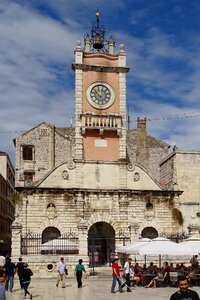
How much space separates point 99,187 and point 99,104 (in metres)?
6.10

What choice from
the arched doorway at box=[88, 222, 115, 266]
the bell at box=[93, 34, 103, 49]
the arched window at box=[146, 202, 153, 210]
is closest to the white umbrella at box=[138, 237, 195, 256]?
the arched doorway at box=[88, 222, 115, 266]

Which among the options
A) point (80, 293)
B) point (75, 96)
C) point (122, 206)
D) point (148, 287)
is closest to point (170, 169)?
point (122, 206)

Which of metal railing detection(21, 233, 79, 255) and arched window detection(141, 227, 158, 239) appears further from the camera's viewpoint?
arched window detection(141, 227, 158, 239)

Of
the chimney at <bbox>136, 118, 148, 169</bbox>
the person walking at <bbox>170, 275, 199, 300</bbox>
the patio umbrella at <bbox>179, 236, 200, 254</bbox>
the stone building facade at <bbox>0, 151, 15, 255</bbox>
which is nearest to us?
the person walking at <bbox>170, 275, 199, 300</bbox>

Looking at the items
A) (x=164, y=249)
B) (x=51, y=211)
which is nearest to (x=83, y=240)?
(x=51, y=211)

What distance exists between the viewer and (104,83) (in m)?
35.9

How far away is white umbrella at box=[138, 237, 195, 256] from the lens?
831 inches

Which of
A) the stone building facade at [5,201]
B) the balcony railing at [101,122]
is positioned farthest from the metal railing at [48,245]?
the stone building facade at [5,201]

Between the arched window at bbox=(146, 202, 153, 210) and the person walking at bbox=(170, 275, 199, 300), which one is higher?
the arched window at bbox=(146, 202, 153, 210)

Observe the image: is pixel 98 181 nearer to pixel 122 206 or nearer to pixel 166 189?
pixel 122 206

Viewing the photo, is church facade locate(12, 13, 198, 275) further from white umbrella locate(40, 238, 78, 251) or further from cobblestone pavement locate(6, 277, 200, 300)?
cobblestone pavement locate(6, 277, 200, 300)

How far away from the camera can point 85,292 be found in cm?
1969

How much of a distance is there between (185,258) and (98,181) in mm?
7877

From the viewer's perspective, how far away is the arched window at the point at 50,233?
32.8 m
